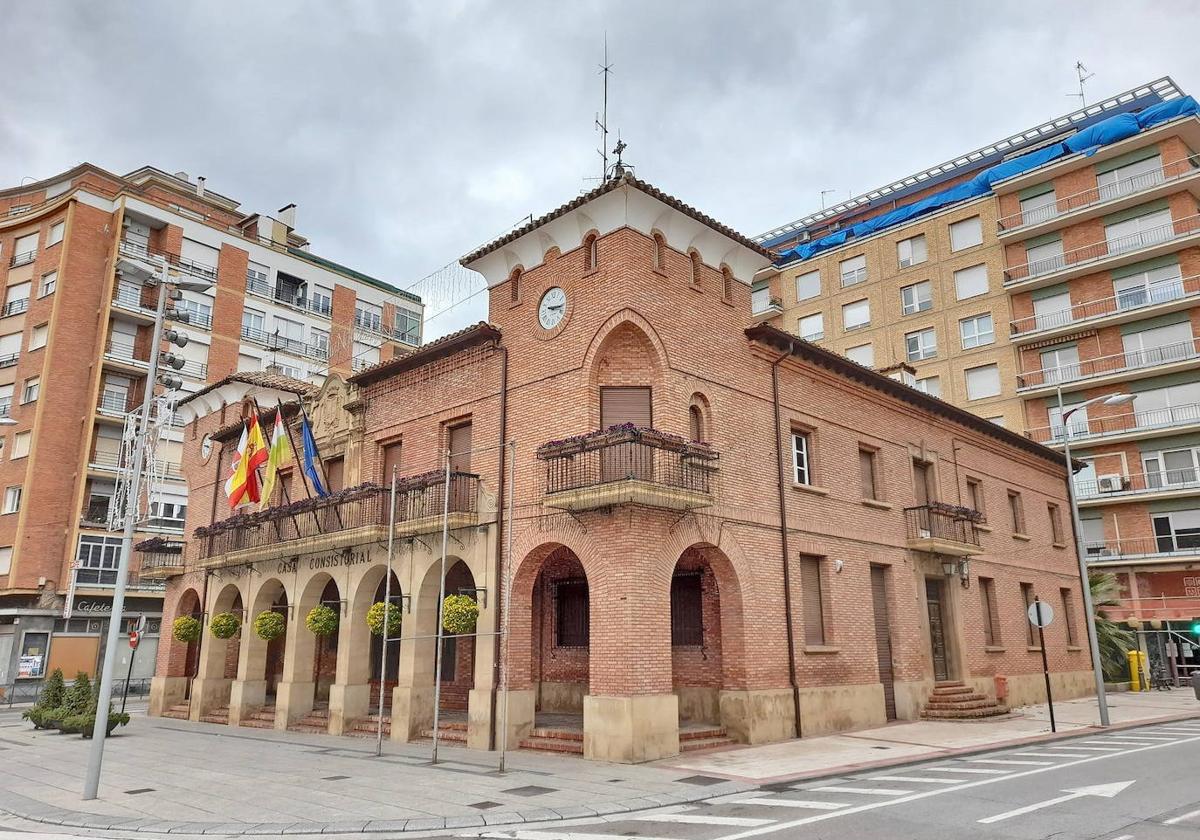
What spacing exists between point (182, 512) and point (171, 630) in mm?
17028

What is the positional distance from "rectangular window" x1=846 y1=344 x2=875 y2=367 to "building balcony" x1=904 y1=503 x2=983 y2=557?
2215 cm

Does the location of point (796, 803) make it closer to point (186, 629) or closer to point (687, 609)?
point (687, 609)

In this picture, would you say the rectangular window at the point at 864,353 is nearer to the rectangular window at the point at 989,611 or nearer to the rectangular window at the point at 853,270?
the rectangular window at the point at 853,270

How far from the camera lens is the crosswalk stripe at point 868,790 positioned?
10.6 m

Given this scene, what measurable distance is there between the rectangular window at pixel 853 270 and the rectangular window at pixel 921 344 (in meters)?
4.27

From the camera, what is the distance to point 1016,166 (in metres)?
40.3

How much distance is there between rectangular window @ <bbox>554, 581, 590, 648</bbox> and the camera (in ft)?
59.5

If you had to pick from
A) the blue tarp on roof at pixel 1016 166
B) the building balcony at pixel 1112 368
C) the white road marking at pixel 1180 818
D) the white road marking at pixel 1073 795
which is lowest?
the white road marking at pixel 1073 795

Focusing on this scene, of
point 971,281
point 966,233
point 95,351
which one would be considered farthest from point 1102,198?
point 95,351

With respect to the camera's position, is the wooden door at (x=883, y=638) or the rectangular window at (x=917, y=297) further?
the rectangular window at (x=917, y=297)

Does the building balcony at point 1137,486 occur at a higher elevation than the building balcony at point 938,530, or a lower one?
higher

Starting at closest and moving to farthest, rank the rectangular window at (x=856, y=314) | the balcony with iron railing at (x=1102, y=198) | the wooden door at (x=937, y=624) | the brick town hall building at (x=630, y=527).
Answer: the brick town hall building at (x=630, y=527) → the wooden door at (x=937, y=624) → the balcony with iron railing at (x=1102, y=198) → the rectangular window at (x=856, y=314)

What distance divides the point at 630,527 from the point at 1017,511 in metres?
19.2

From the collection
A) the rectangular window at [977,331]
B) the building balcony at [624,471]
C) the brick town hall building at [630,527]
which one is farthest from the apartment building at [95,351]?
the rectangular window at [977,331]
